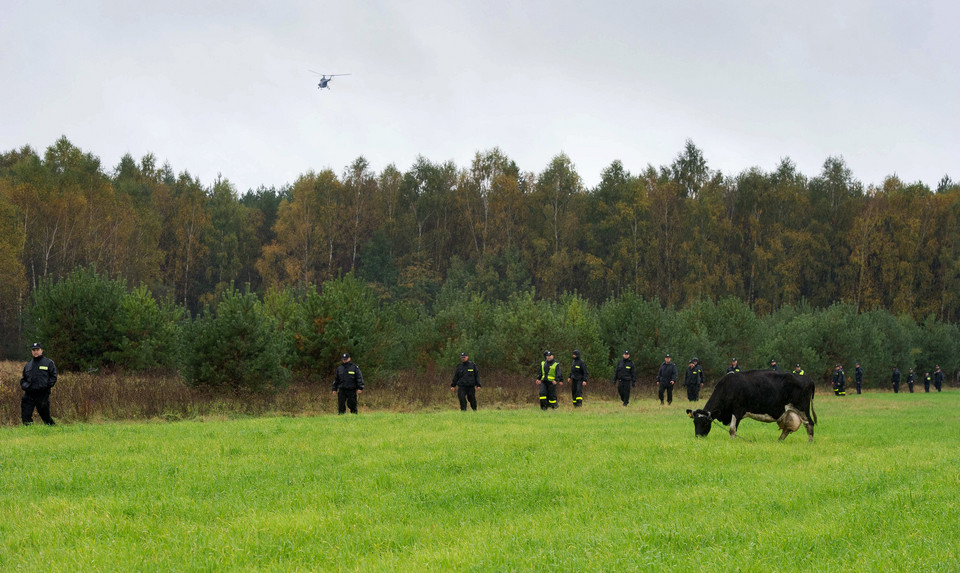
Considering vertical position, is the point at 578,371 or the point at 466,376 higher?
the point at 578,371

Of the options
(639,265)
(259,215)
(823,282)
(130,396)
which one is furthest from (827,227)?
Result: (130,396)

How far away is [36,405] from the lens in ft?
57.1

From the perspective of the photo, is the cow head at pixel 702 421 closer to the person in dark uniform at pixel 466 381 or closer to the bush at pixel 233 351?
the person in dark uniform at pixel 466 381

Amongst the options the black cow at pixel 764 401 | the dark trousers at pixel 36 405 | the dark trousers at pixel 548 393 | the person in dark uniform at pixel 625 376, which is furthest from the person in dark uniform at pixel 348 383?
the person in dark uniform at pixel 625 376

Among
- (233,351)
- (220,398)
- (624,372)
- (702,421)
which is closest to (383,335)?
(233,351)

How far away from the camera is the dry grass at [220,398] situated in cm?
2048

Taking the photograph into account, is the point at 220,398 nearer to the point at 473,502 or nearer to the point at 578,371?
the point at 578,371

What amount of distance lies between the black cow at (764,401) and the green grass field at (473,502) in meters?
0.54

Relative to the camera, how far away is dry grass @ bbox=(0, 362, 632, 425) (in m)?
20.5

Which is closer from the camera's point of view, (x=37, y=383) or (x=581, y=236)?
(x=37, y=383)

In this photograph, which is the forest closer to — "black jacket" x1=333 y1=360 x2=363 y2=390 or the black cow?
"black jacket" x1=333 y1=360 x2=363 y2=390

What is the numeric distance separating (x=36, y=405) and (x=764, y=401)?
1561 centimetres

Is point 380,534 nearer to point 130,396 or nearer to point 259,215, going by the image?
point 130,396

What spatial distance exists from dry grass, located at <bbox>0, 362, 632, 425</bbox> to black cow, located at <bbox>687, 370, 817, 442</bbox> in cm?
1268
